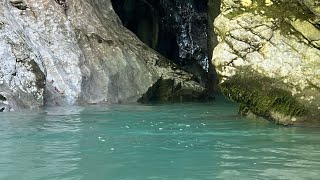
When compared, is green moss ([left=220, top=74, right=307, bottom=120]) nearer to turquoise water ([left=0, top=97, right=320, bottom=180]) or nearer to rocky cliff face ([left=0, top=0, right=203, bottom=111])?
turquoise water ([left=0, top=97, right=320, bottom=180])

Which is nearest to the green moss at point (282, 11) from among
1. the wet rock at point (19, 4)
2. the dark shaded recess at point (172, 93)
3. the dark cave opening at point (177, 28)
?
the dark shaded recess at point (172, 93)

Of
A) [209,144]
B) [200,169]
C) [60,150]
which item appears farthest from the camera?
[209,144]

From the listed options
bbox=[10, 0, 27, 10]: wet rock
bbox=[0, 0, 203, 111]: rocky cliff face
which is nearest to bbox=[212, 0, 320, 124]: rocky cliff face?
bbox=[0, 0, 203, 111]: rocky cliff face

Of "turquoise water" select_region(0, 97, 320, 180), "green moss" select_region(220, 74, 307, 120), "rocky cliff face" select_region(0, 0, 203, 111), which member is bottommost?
"turquoise water" select_region(0, 97, 320, 180)

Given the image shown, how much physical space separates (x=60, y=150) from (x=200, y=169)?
215 centimetres

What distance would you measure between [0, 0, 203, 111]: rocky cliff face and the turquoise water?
3139 mm

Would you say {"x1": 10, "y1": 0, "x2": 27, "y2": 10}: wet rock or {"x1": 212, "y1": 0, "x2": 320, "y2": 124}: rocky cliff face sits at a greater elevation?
{"x1": 10, "y1": 0, "x2": 27, "y2": 10}: wet rock

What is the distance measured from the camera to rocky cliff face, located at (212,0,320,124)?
1007 cm

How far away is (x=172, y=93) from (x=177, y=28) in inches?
228

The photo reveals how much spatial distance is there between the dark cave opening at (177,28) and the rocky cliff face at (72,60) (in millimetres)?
4226

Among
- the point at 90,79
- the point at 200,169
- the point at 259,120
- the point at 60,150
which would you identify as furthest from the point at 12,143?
the point at 90,79

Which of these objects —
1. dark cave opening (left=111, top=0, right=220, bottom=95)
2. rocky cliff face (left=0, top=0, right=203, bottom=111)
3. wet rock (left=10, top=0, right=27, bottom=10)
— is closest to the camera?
rocky cliff face (left=0, top=0, right=203, bottom=111)

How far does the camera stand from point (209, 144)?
7777 millimetres

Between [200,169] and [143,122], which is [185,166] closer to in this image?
[200,169]
